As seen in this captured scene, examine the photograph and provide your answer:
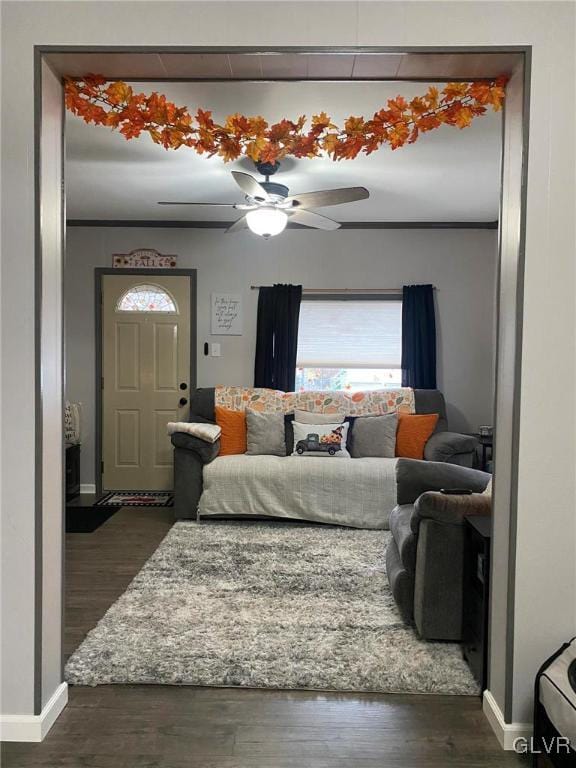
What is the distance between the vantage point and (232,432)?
5363 mm

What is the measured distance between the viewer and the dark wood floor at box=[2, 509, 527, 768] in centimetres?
197

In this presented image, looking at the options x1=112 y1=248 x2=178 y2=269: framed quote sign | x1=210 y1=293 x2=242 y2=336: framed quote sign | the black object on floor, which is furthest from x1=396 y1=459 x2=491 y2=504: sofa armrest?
x1=112 y1=248 x2=178 y2=269: framed quote sign

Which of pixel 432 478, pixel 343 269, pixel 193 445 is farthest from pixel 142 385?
pixel 432 478

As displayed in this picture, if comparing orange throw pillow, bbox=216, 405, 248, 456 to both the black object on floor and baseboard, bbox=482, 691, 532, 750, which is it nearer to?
the black object on floor

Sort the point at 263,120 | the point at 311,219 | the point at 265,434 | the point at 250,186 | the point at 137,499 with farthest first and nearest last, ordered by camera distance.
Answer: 1. the point at 137,499
2. the point at 265,434
3. the point at 311,219
4. the point at 250,186
5. the point at 263,120

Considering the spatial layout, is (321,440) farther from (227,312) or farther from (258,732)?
(258,732)

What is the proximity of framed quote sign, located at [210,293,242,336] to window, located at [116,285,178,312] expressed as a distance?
422 millimetres

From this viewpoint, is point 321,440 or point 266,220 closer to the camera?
point 266,220

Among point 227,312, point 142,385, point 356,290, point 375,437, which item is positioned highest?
point 356,290

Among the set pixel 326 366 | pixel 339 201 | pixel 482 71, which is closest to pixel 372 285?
pixel 326 366

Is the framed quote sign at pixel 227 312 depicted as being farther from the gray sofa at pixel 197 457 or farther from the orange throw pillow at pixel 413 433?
the orange throw pillow at pixel 413 433

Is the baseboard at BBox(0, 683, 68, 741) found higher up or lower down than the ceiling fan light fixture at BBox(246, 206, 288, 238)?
lower down

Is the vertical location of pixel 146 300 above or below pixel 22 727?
above

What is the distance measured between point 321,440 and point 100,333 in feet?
8.15
